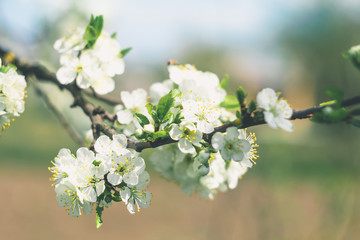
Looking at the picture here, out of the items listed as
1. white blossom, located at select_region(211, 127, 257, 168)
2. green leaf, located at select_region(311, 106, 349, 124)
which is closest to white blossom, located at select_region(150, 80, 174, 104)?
white blossom, located at select_region(211, 127, 257, 168)

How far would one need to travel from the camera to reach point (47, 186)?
10.5 meters

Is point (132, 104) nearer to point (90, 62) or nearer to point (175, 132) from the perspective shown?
point (90, 62)

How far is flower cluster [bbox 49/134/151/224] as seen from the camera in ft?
3.59

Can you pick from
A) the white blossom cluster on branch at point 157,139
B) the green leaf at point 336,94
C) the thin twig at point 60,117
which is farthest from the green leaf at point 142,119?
the thin twig at point 60,117

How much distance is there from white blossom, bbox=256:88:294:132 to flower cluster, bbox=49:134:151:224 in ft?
1.47

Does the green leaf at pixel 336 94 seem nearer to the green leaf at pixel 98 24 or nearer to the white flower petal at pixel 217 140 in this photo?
the white flower petal at pixel 217 140

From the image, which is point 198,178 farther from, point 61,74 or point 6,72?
point 6,72

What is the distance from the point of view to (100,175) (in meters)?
1.08

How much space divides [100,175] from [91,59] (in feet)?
2.11

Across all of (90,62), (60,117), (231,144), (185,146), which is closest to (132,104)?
(90,62)

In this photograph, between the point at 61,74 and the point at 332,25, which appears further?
the point at 332,25

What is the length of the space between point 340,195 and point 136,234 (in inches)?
227

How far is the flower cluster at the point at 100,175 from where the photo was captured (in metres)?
1.09

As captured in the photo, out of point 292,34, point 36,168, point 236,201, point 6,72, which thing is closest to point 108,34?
point 6,72
